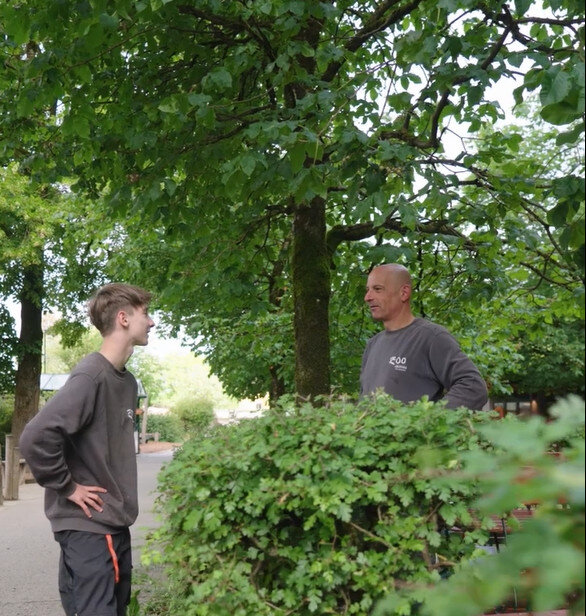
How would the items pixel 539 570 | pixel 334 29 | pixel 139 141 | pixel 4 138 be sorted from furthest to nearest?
pixel 334 29 < pixel 4 138 < pixel 139 141 < pixel 539 570

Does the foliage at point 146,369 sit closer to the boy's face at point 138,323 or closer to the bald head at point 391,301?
the bald head at point 391,301

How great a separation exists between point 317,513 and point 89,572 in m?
1.55

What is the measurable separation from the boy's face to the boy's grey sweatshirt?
0.19 meters

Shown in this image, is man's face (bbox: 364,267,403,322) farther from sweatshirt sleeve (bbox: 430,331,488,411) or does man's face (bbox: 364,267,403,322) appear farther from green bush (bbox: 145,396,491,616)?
green bush (bbox: 145,396,491,616)

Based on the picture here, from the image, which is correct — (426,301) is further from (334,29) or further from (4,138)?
(4,138)

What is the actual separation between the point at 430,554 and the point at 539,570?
218 cm

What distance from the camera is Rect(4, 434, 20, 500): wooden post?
17.5 meters

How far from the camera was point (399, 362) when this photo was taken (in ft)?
16.7

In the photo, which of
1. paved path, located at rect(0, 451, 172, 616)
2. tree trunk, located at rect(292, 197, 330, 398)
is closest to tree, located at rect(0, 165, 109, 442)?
paved path, located at rect(0, 451, 172, 616)

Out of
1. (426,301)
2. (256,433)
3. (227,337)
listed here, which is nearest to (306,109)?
(256,433)

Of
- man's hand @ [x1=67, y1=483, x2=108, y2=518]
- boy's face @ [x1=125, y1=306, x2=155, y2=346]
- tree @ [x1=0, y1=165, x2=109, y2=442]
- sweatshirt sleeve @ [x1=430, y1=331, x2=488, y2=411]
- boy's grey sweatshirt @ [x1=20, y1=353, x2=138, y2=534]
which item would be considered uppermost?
tree @ [x1=0, y1=165, x2=109, y2=442]

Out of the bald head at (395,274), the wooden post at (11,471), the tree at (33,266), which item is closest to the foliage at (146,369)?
the tree at (33,266)

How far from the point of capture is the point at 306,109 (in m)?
6.04

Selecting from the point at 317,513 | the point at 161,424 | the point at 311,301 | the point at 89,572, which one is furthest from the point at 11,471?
the point at 161,424
